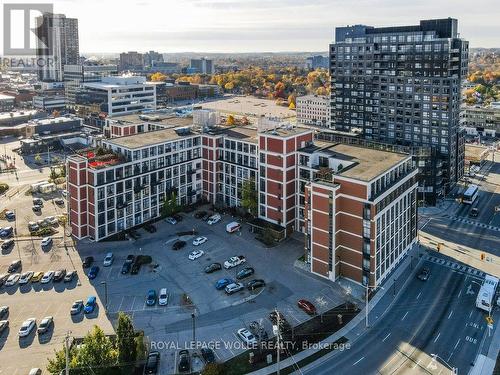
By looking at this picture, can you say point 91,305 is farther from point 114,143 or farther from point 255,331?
point 114,143

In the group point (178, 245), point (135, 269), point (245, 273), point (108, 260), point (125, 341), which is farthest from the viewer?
point (178, 245)

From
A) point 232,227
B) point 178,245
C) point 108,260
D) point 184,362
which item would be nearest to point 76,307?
point 108,260

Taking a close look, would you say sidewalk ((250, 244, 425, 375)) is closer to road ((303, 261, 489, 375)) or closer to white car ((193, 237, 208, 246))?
road ((303, 261, 489, 375))

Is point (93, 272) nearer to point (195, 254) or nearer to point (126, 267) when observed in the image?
point (126, 267)

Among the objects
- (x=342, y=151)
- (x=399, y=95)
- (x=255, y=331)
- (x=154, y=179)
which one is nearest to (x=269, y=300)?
(x=255, y=331)

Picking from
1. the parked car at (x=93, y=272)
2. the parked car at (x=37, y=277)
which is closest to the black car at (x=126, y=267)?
the parked car at (x=93, y=272)
